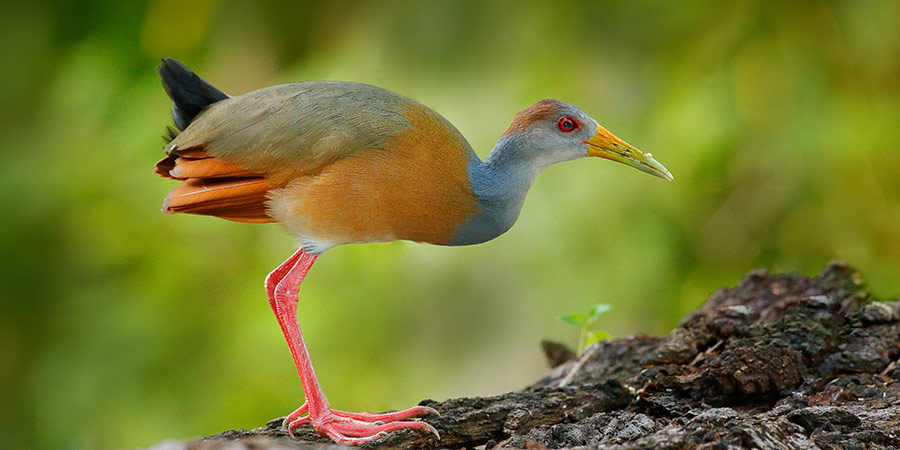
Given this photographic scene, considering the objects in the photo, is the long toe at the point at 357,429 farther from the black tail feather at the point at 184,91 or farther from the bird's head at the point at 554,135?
the black tail feather at the point at 184,91

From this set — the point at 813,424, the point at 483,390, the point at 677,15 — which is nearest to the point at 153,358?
the point at 483,390

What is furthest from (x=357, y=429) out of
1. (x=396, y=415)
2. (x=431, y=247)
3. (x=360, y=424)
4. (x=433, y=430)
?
(x=431, y=247)

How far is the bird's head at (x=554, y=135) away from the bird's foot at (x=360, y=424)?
37.0 inches

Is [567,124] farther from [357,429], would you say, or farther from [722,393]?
[357,429]

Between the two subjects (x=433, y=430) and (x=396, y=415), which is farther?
(x=396, y=415)

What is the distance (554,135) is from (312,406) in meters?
1.22

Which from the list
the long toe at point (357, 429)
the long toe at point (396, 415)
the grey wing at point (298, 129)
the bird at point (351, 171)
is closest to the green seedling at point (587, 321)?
the bird at point (351, 171)

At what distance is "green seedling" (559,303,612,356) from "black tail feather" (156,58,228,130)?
5.46 ft

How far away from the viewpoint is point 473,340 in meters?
5.33

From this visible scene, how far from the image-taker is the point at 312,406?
286cm

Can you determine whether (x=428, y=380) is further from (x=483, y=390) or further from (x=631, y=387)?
(x=631, y=387)

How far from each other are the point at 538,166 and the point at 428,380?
2.66 m

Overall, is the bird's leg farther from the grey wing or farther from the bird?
the grey wing

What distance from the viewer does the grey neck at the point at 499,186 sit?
284 cm
